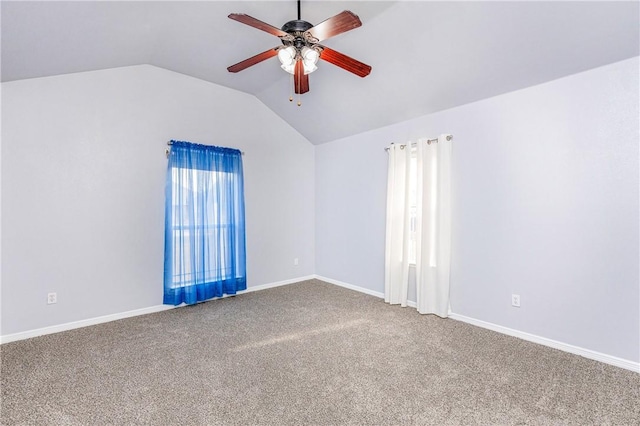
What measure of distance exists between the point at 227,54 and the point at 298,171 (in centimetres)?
222

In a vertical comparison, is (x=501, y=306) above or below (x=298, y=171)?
below

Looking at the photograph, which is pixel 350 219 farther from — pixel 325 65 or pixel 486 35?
pixel 486 35

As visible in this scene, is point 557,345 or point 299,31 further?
point 557,345

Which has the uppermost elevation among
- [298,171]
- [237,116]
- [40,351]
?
[237,116]

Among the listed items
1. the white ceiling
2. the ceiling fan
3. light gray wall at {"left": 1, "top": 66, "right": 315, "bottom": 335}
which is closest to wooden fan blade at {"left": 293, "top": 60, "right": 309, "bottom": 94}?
the ceiling fan

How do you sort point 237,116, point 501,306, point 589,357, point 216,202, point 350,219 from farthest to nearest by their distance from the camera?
point 350,219, point 237,116, point 216,202, point 501,306, point 589,357

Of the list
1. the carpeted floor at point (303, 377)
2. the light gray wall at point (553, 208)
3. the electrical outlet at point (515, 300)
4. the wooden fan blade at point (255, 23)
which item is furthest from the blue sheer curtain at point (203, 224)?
the electrical outlet at point (515, 300)

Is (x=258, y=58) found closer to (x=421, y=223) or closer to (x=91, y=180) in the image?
(x=91, y=180)

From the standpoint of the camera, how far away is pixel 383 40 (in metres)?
2.98

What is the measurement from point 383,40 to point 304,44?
3.55ft

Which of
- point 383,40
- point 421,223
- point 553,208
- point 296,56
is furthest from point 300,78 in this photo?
point 553,208

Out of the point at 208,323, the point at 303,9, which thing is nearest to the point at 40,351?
the point at 208,323

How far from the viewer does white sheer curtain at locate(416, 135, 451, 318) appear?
11.6 feet

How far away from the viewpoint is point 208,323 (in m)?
3.42
